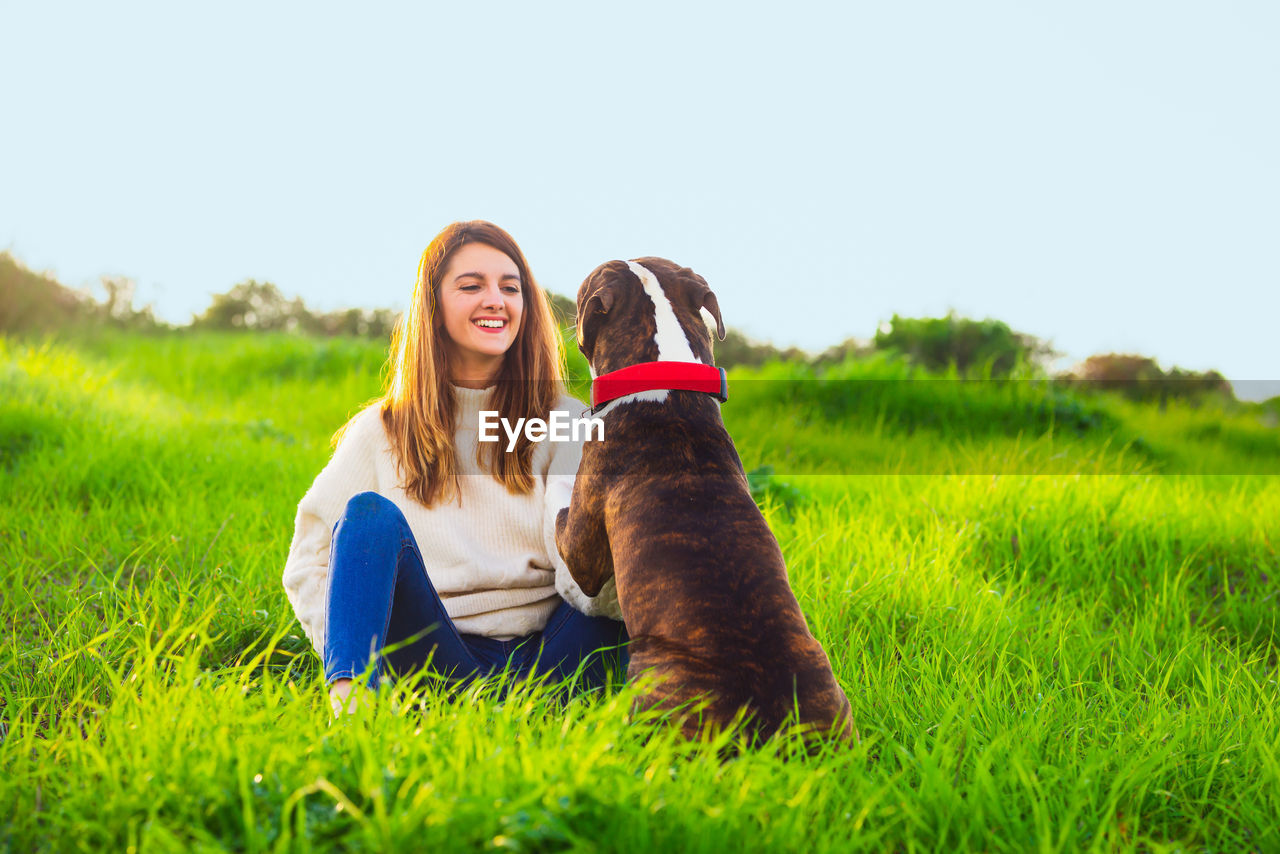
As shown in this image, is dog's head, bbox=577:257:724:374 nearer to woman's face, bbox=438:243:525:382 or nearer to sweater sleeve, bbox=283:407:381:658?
woman's face, bbox=438:243:525:382

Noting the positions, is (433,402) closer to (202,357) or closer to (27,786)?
(27,786)

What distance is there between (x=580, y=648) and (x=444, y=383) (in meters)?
1.02

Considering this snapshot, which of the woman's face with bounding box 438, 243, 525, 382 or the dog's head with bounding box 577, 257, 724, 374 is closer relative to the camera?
the dog's head with bounding box 577, 257, 724, 374

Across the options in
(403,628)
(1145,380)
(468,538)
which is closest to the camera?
(403,628)

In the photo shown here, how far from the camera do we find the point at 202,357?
10383 mm

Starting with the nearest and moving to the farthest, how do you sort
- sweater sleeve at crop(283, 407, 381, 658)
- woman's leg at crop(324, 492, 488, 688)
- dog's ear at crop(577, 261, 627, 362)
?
woman's leg at crop(324, 492, 488, 688) < dog's ear at crop(577, 261, 627, 362) < sweater sleeve at crop(283, 407, 381, 658)

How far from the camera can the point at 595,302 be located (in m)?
2.41

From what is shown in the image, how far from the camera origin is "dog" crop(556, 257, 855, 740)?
71.6 inches

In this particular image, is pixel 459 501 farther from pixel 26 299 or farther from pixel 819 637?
pixel 26 299

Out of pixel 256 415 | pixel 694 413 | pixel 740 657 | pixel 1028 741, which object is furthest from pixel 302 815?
pixel 256 415

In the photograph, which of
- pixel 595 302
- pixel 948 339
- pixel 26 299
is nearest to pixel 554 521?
pixel 595 302

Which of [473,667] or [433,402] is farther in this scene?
[433,402]

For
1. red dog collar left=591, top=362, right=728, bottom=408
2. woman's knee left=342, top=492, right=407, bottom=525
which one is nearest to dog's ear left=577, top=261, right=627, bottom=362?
red dog collar left=591, top=362, right=728, bottom=408

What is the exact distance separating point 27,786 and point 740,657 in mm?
1483
